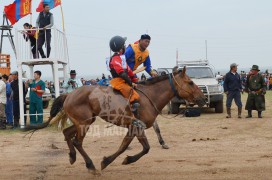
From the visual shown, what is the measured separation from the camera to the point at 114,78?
7188 mm

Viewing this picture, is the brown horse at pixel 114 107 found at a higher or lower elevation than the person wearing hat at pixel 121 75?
lower

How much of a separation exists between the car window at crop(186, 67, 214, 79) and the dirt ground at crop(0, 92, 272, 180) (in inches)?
180

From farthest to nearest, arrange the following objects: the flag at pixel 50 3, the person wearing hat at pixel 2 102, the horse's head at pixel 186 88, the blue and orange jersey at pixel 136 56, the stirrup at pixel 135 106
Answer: the person wearing hat at pixel 2 102 < the flag at pixel 50 3 < the blue and orange jersey at pixel 136 56 < the horse's head at pixel 186 88 < the stirrup at pixel 135 106

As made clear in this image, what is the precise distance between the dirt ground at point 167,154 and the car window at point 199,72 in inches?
180

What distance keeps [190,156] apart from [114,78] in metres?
2.40

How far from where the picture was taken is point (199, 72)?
18016 mm

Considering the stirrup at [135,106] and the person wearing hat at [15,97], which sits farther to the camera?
the person wearing hat at [15,97]

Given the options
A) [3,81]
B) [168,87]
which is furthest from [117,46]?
[3,81]

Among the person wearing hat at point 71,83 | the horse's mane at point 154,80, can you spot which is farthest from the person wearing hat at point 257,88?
the horse's mane at point 154,80

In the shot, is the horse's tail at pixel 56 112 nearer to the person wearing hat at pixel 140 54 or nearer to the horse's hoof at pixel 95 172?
the horse's hoof at pixel 95 172

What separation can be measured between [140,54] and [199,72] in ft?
32.7

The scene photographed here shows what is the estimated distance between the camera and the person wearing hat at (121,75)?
695cm

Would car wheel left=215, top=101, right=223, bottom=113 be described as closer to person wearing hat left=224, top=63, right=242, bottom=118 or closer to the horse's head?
person wearing hat left=224, top=63, right=242, bottom=118

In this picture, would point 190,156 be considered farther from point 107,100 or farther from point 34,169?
point 34,169
